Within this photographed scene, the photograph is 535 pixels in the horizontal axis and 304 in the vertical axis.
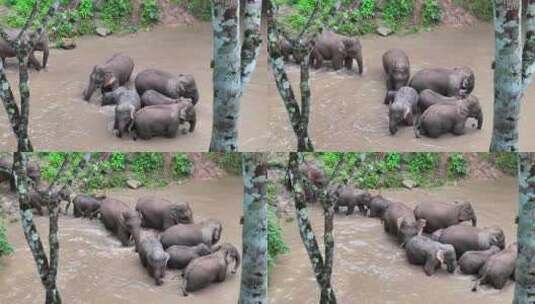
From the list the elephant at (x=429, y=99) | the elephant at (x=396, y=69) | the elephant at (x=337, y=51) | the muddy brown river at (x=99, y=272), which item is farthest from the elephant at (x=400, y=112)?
the muddy brown river at (x=99, y=272)

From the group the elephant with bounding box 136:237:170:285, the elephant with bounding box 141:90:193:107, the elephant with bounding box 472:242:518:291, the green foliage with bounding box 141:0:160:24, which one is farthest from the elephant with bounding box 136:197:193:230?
the green foliage with bounding box 141:0:160:24

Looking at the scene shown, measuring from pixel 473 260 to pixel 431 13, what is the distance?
10.3 feet

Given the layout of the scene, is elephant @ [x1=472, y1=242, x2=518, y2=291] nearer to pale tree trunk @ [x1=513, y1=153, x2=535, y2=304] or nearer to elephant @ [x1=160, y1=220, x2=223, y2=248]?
pale tree trunk @ [x1=513, y1=153, x2=535, y2=304]

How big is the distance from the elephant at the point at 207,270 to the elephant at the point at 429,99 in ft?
7.24

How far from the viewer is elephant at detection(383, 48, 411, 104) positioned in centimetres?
785

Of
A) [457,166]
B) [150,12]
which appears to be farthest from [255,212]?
[150,12]

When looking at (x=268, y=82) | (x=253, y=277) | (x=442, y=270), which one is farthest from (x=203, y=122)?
(x=253, y=277)

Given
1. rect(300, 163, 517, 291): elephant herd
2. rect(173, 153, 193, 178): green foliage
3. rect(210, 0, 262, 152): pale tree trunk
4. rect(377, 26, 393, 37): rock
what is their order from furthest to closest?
rect(377, 26, 393, 37): rock
rect(173, 153, 193, 178): green foliage
rect(300, 163, 517, 291): elephant herd
rect(210, 0, 262, 152): pale tree trunk

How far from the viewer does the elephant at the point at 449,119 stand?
7039 mm

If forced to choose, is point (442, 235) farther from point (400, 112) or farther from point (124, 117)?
point (124, 117)

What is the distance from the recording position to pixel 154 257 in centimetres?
647

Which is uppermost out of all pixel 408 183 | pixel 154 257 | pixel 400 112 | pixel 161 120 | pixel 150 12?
pixel 150 12

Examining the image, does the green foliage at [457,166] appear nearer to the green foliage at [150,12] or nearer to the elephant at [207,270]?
the elephant at [207,270]

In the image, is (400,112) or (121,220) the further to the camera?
(121,220)
